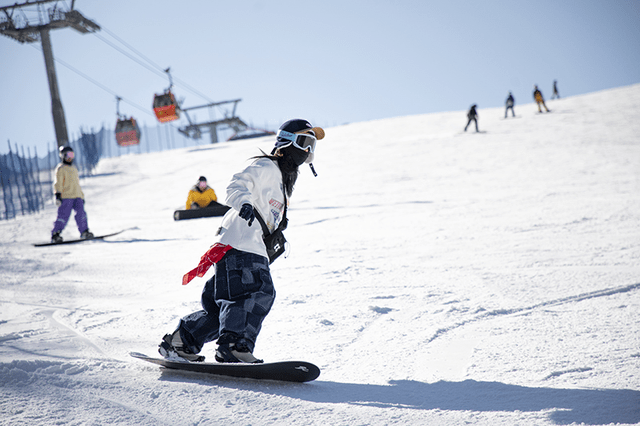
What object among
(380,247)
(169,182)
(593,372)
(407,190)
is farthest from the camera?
(169,182)

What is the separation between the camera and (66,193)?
312 inches

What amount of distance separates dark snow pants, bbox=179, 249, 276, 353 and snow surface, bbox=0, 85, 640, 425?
0.26m

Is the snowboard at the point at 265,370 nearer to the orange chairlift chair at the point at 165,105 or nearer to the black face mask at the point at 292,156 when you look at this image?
the black face mask at the point at 292,156

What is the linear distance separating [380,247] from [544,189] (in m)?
5.37

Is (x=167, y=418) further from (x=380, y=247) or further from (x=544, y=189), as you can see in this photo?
(x=544, y=189)

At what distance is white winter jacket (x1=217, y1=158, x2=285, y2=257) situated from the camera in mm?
2332

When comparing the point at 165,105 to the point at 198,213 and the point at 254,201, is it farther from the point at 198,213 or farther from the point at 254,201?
the point at 254,201

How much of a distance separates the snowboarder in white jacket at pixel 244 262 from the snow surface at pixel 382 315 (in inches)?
7.8

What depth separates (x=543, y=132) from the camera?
58.1ft

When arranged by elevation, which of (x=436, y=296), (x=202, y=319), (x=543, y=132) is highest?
(x=543, y=132)

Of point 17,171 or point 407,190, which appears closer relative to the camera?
point 407,190

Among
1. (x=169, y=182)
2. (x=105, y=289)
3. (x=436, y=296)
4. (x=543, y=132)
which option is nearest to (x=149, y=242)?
(x=105, y=289)

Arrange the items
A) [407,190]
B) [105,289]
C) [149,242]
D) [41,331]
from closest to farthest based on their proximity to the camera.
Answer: [41,331], [105,289], [149,242], [407,190]

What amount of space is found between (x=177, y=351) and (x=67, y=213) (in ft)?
22.3
